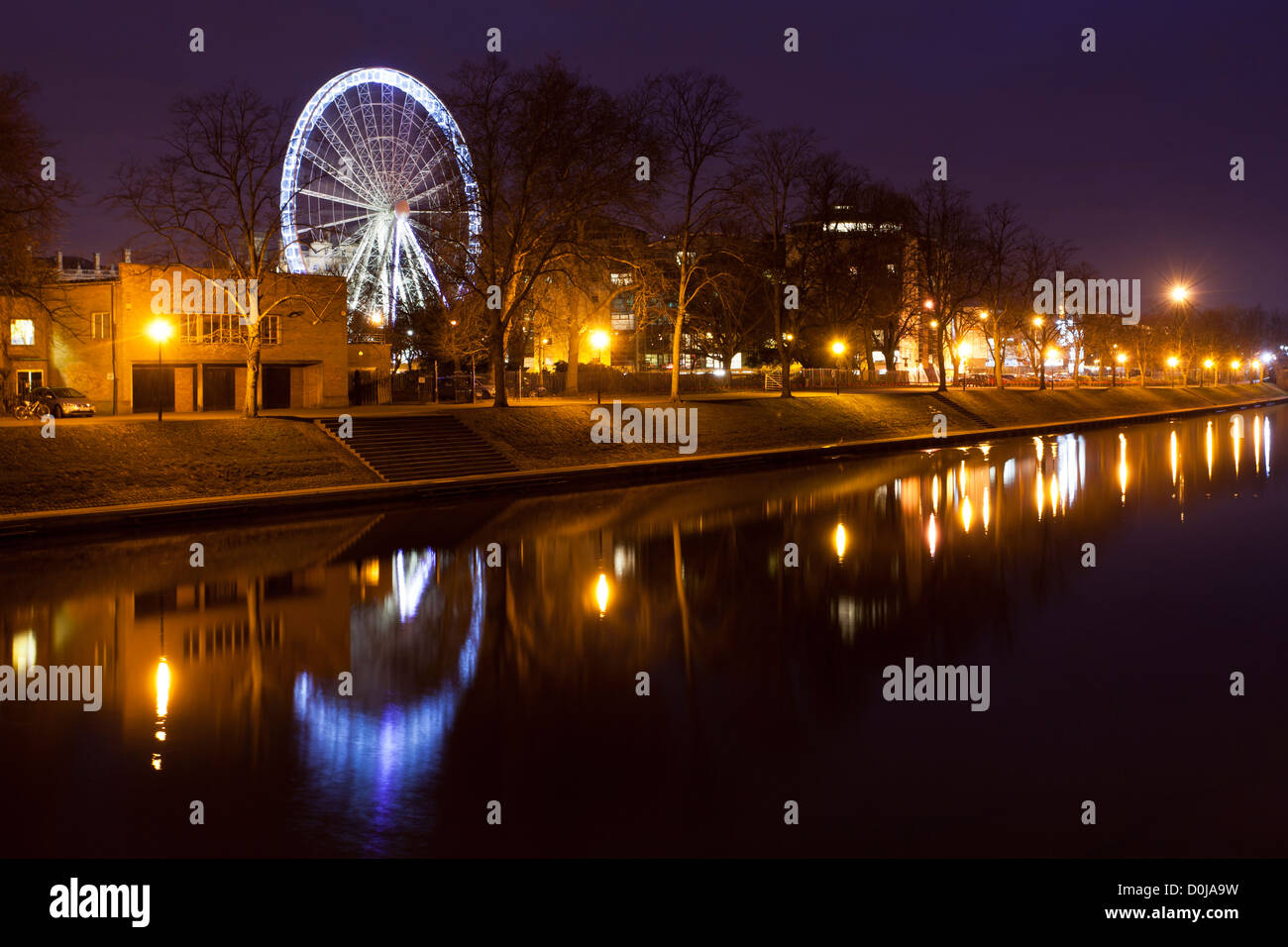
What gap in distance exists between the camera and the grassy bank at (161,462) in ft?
83.8

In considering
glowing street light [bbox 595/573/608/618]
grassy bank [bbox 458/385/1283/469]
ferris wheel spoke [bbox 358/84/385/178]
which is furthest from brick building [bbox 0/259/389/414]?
glowing street light [bbox 595/573/608/618]

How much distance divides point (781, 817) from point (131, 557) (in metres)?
15.3

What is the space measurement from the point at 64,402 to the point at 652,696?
4348cm

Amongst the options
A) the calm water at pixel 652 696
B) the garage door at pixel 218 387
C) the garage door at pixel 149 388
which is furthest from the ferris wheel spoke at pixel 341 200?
the calm water at pixel 652 696

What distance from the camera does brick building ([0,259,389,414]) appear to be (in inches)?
1975

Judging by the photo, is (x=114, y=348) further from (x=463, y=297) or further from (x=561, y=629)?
(x=561, y=629)

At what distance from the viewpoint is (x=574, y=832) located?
728 centimetres

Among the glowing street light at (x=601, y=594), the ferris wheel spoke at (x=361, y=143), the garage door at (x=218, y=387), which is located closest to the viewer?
the glowing street light at (x=601, y=594)

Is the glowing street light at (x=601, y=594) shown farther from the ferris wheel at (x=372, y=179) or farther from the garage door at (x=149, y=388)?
the garage door at (x=149, y=388)

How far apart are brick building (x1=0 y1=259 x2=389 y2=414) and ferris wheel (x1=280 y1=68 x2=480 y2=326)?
2.19 meters

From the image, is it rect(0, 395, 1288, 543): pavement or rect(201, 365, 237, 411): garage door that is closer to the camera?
rect(0, 395, 1288, 543): pavement

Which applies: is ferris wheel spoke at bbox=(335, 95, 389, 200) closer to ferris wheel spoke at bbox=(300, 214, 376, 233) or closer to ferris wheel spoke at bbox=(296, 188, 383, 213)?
ferris wheel spoke at bbox=(296, 188, 383, 213)

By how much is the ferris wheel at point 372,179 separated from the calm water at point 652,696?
93.5 ft

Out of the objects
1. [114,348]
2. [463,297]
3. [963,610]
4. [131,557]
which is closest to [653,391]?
[463,297]
